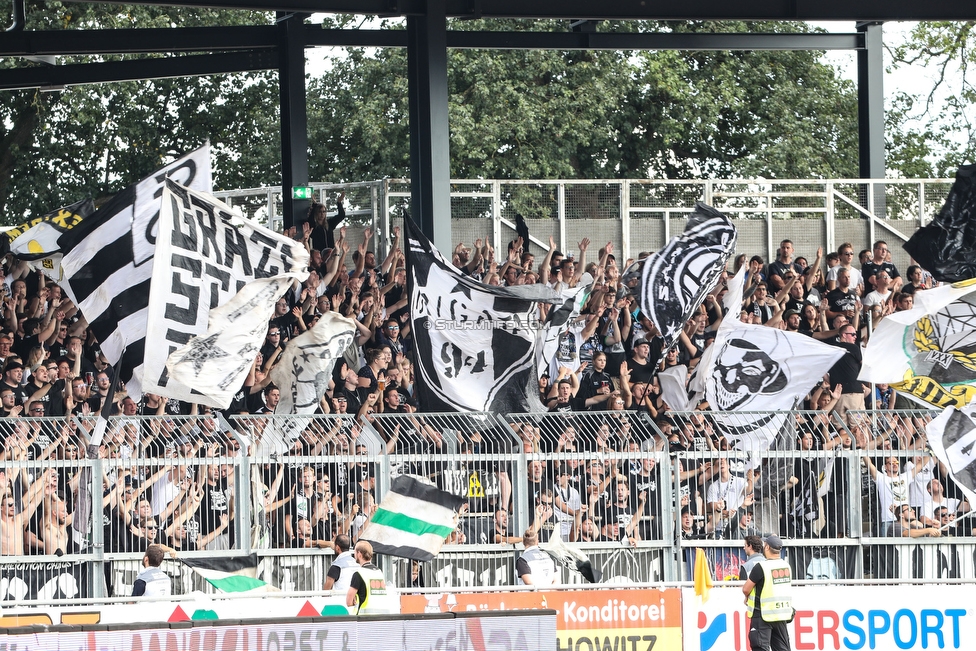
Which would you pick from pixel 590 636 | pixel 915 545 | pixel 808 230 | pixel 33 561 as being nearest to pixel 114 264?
pixel 33 561

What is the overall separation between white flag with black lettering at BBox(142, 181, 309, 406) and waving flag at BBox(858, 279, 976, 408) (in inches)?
273

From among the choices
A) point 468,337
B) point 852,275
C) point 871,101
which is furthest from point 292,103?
point 871,101

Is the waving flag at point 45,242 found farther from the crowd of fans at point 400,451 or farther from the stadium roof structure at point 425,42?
the stadium roof structure at point 425,42

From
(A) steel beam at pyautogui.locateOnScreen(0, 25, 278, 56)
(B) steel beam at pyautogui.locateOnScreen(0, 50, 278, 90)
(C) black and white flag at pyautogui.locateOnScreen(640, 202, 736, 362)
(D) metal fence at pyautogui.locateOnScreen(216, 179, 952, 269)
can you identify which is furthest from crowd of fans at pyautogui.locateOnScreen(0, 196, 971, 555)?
(B) steel beam at pyautogui.locateOnScreen(0, 50, 278, 90)

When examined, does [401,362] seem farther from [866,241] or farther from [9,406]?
[866,241]

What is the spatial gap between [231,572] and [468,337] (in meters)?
4.01

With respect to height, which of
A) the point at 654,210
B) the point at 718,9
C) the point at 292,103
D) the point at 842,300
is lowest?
the point at 842,300

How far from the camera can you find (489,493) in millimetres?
18031

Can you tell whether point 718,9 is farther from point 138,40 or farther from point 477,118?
point 477,118

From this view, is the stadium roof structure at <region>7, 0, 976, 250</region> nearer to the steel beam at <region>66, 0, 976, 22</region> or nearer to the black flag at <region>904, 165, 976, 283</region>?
the steel beam at <region>66, 0, 976, 22</region>

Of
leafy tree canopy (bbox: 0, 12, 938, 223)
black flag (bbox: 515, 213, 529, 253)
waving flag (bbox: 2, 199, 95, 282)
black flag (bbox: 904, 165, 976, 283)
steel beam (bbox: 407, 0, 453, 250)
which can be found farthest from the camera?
leafy tree canopy (bbox: 0, 12, 938, 223)

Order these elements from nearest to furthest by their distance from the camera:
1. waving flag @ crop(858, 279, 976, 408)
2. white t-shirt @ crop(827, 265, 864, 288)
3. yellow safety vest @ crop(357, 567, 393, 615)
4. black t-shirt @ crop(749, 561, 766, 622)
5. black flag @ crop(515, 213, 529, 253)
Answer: yellow safety vest @ crop(357, 567, 393, 615) → black t-shirt @ crop(749, 561, 766, 622) → waving flag @ crop(858, 279, 976, 408) → black flag @ crop(515, 213, 529, 253) → white t-shirt @ crop(827, 265, 864, 288)

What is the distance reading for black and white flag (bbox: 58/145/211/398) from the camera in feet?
55.2

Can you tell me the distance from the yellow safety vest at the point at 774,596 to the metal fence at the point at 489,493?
2.55 m
